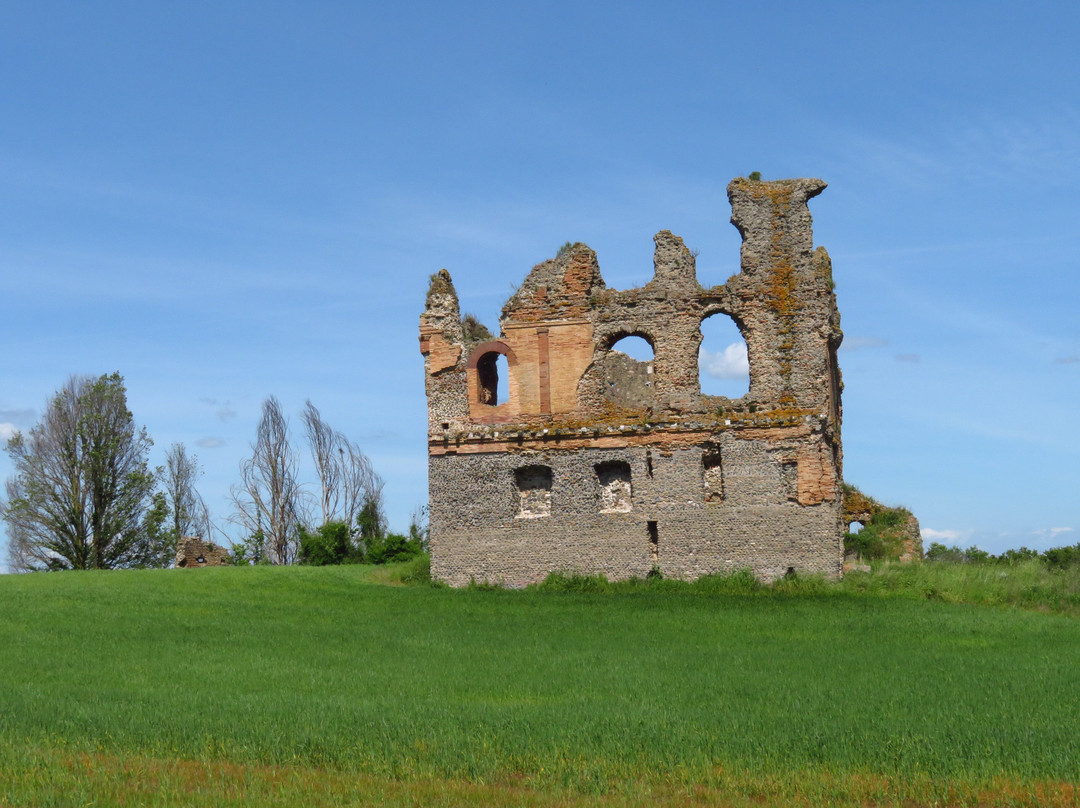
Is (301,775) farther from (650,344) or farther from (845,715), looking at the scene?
(650,344)

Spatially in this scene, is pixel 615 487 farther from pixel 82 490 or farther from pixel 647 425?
pixel 82 490

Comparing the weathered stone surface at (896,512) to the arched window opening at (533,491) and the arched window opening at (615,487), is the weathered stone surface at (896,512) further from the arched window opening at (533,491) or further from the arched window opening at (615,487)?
the arched window opening at (533,491)

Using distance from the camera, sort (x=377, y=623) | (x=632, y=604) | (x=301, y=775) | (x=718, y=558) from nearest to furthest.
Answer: (x=301, y=775), (x=377, y=623), (x=632, y=604), (x=718, y=558)

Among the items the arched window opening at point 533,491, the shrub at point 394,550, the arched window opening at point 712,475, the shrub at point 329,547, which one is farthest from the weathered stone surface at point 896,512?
→ the shrub at point 329,547

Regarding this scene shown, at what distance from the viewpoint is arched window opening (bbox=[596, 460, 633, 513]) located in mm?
27062

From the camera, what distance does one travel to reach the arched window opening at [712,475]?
2658 centimetres

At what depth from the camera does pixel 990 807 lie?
348 inches

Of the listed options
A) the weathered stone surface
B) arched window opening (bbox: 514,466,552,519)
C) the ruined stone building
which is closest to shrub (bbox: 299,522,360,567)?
the ruined stone building

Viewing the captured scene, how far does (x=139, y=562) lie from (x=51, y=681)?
28357 millimetres

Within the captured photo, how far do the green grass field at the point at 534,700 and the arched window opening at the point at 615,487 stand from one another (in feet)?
9.89

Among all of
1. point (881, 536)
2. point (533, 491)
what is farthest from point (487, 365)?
point (881, 536)

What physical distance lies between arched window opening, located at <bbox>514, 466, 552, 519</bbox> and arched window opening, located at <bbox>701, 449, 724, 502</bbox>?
12.2 feet

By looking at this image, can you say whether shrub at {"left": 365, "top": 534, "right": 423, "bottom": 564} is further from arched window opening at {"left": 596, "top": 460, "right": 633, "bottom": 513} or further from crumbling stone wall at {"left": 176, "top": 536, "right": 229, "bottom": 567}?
arched window opening at {"left": 596, "top": 460, "right": 633, "bottom": 513}

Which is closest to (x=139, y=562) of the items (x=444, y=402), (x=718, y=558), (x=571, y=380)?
(x=444, y=402)
